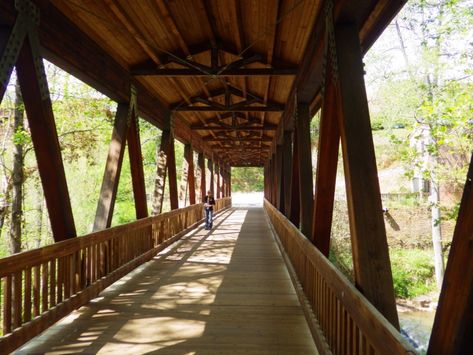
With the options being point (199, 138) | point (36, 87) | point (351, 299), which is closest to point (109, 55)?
point (36, 87)

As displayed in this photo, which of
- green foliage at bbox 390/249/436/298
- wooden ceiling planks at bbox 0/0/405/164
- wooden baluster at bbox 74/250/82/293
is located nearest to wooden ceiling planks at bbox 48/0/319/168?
wooden ceiling planks at bbox 0/0/405/164

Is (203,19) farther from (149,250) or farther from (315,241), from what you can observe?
(149,250)

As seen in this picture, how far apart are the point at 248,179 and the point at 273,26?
53.4 meters

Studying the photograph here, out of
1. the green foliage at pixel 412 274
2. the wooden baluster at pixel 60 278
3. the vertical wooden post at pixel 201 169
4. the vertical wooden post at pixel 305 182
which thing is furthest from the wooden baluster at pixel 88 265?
the green foliage at pixel 412 274

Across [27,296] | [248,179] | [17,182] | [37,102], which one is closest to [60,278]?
[27,296]

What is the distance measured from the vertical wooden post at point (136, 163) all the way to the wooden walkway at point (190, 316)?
39.5 inches

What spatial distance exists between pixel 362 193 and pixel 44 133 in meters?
2.80

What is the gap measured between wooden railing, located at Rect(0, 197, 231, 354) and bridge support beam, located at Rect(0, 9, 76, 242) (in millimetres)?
327

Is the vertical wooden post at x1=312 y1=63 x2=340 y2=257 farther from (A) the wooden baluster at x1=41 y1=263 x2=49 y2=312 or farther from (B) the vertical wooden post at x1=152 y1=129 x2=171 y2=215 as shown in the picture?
(B) the vertical wooden post at x1=152 y1=129 x2=171 y2=215

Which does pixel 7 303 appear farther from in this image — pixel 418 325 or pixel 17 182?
pixel 418 325

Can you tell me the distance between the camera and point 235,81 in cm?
848

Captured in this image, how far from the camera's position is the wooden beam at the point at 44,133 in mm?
3484

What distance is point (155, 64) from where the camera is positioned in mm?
6473

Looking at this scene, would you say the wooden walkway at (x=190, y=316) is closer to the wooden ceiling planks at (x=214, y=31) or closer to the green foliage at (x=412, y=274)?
the wooden ceiling planks at (x=214, y=31)
